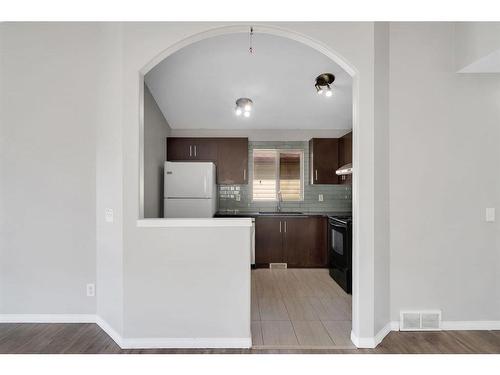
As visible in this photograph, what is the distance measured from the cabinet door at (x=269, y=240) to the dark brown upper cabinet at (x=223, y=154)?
0.77 meters

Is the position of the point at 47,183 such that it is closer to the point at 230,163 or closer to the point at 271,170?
the point at 230,163

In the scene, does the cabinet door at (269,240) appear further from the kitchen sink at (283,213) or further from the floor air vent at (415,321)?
the floor air vent at (415,321)

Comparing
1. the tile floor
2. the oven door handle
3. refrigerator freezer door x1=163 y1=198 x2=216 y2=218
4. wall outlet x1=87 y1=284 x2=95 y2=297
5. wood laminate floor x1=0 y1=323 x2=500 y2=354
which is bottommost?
the tile floor

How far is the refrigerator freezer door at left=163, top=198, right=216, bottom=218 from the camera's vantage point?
4.12m

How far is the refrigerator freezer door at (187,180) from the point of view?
13.6 feet

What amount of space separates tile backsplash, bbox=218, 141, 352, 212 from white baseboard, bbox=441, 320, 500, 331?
2774 millimetres

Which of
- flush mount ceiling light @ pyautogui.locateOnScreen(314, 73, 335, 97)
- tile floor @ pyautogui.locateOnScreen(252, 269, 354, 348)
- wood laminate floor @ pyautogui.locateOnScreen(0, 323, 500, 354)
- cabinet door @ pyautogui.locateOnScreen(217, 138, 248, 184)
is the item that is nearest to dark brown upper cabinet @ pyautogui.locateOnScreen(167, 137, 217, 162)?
cabinet door @ pyautogui.locateOnScreen(217, 138, 248, 184)

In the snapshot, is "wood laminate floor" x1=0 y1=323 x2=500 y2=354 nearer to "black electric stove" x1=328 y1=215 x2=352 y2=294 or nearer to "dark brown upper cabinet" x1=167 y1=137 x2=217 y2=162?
"black electric stove" x1=328 y1=215 x2=352 y2=294

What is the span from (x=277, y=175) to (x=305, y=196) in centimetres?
62

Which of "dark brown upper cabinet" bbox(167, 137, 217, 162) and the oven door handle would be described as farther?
"dark brown upper cabinet" bbox(167, 137, 217, 162)

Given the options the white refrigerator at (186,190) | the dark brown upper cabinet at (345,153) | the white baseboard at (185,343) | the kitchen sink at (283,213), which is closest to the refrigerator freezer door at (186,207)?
the white refrigerator at (186,190)

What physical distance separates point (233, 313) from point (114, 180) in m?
1.44

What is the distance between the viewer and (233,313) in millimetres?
2385

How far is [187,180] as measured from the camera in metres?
4.17
